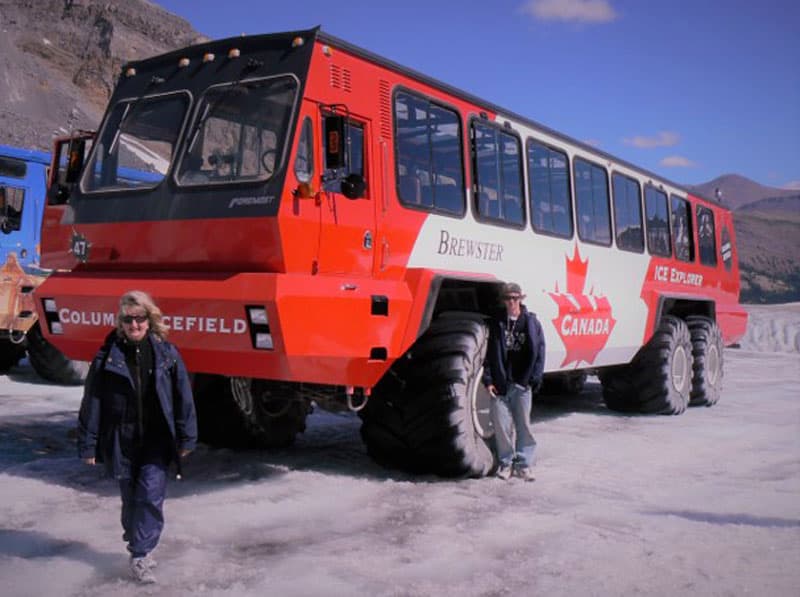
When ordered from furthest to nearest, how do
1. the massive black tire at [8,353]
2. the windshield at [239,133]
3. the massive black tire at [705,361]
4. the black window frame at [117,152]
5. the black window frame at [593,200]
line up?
the massive black tire at [8,353], the massive black tire at [705,361], the black window frame at [593,200], the black window frame at [117,152], the windshield at [239,133]

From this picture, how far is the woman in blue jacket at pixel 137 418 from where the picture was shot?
418 cm

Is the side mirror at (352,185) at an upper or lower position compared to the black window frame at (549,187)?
lower

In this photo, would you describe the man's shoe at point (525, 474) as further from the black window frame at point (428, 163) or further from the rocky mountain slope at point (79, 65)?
the rocky mountain slope at point (79, 65)

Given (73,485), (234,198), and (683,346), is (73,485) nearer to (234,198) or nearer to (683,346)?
(234,198)

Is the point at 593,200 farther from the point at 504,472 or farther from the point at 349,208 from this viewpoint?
the point at 349,208

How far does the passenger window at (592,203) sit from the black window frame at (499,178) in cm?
131

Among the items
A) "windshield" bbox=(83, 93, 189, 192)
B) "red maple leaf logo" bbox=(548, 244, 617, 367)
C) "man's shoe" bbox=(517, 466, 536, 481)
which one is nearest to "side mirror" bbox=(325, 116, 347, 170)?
"windshield" bbox=(83, 93, 189, 192)

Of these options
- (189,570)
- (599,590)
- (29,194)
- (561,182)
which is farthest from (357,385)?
(29,194)

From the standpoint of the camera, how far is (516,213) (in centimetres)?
775

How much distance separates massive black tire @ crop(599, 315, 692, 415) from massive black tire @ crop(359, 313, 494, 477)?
15.4 feet

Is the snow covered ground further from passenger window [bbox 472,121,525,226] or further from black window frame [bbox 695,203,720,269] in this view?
black window frame [bbox 695,203,720,269]

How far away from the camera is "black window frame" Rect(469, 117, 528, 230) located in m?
7.11

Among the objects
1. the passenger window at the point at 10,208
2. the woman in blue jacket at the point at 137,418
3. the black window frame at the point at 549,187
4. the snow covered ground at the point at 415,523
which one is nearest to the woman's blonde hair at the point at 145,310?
the woman in blue jacket at the point at 137,418

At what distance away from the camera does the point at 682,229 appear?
12188 mm
